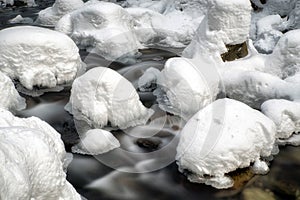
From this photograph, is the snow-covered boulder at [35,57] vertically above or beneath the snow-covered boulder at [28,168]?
beneath

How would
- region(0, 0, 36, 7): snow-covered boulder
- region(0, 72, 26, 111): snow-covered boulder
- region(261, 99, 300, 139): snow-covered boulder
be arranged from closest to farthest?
region(261, 99, 300, 139): snow-covered boulder < region(0, 72, 26, 111): snow-covered boulder < region(0, 0, 36, 7): snow-covered boulder

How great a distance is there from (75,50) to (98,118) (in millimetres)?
2450

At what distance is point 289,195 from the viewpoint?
4.73 metres

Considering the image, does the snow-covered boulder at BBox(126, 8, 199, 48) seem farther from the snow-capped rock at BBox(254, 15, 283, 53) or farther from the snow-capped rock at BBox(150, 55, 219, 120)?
the snow-capped rock at BBox(150, 55, 219, 120)

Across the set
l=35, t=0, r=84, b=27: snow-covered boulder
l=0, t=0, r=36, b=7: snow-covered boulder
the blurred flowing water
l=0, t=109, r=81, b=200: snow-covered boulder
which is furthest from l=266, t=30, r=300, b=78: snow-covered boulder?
l=0, t=0, r=36, b=7: snow-covered boulder

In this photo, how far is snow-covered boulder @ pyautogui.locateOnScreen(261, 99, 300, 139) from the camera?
5.77 metres

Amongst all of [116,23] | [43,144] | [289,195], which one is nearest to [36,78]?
[116,23]

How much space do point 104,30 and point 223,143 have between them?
6.05 m

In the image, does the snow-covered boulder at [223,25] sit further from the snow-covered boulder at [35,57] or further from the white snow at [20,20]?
the white snow at [20,20]

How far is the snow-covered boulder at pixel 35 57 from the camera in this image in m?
7.30

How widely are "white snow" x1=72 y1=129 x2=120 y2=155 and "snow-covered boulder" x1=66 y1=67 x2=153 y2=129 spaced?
20.2 inches

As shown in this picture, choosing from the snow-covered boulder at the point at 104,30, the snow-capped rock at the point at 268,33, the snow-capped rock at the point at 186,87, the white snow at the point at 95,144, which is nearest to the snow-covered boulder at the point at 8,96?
the white snow at the point at 95,144

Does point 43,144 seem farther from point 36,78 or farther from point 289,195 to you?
point 36,78

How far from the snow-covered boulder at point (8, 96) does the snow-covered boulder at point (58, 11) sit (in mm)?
6520
